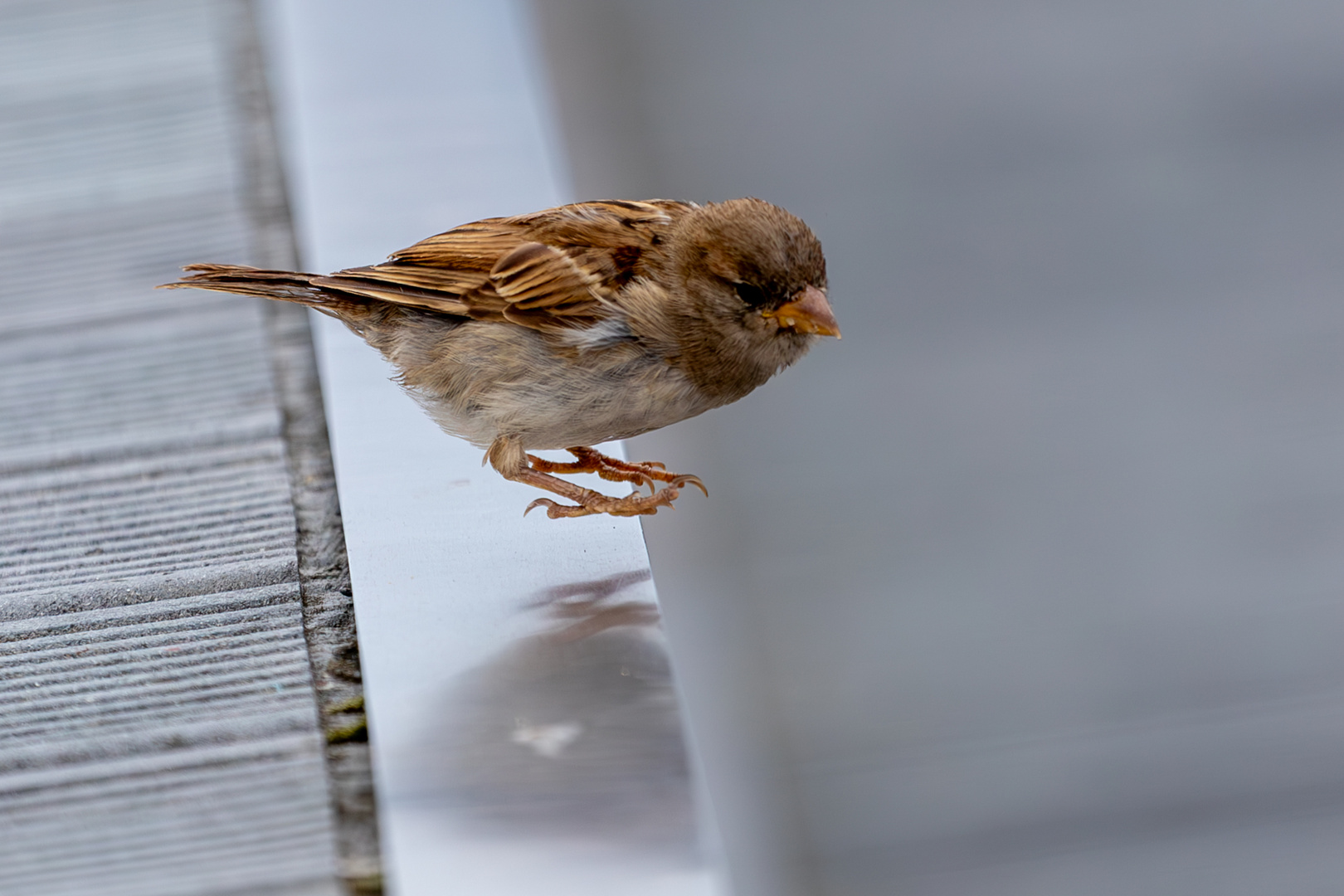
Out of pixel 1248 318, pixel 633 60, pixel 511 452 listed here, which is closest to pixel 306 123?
pixel 511 452

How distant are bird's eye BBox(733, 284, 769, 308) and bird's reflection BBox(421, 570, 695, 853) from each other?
594mm

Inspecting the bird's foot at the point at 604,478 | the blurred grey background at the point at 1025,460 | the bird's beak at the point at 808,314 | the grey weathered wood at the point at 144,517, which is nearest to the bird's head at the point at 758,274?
the bird's beak at the point at 808,314

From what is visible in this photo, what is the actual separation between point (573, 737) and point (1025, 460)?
509 centimetres

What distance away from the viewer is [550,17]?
11.3 meters

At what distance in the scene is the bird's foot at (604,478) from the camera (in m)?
2.40

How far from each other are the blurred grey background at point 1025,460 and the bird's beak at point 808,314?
235cm

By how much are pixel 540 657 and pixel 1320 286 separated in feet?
21.2

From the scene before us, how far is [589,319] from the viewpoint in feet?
7.94

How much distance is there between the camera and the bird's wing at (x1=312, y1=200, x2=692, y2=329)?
245 cm

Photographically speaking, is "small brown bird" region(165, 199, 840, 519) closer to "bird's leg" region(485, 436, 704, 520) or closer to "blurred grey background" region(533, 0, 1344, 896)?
"bird's leg" region(485, 436, 704, 520)

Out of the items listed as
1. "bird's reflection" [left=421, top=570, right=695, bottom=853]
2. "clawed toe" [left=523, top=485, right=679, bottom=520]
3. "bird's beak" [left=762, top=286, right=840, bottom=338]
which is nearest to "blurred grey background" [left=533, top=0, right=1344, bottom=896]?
"clawed toe" [left=523, top=485, right=679, bottom=520]

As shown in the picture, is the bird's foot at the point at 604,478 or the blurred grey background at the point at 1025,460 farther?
the blurred grey background at the point at 1025,460

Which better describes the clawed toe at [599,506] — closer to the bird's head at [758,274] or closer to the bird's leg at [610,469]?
the bird's leg at [610,469]

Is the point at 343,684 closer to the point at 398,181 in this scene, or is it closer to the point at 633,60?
the point at 398,181
